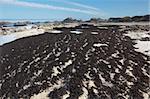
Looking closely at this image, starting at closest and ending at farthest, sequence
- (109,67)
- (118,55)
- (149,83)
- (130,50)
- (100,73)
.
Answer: (149,83), (100,73), (109,67), (118,55), (130,50)

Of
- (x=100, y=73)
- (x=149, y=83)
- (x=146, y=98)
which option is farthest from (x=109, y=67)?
(x=146, y=98)

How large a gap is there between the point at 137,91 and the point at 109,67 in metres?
4.61

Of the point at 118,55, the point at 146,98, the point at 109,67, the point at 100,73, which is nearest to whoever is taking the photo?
the point at 146,98

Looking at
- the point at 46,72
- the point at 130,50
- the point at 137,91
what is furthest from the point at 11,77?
the point at 130,50

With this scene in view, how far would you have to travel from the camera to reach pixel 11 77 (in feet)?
56.0

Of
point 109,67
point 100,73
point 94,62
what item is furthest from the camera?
point 94,62

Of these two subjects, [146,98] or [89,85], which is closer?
[146,98]

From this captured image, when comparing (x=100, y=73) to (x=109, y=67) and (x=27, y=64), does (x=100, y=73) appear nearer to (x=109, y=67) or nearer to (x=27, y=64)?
(x=109, y=67)

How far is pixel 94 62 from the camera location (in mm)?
19438

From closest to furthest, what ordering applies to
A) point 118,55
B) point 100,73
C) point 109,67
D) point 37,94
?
point 37,94 < point 100,73 < point 109,67 < point 118,55

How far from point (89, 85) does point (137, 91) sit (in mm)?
2351

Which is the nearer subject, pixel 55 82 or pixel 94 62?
pixel 55 82

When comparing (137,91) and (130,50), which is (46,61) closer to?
(130,50)

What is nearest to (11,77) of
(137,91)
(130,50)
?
(137,91)
